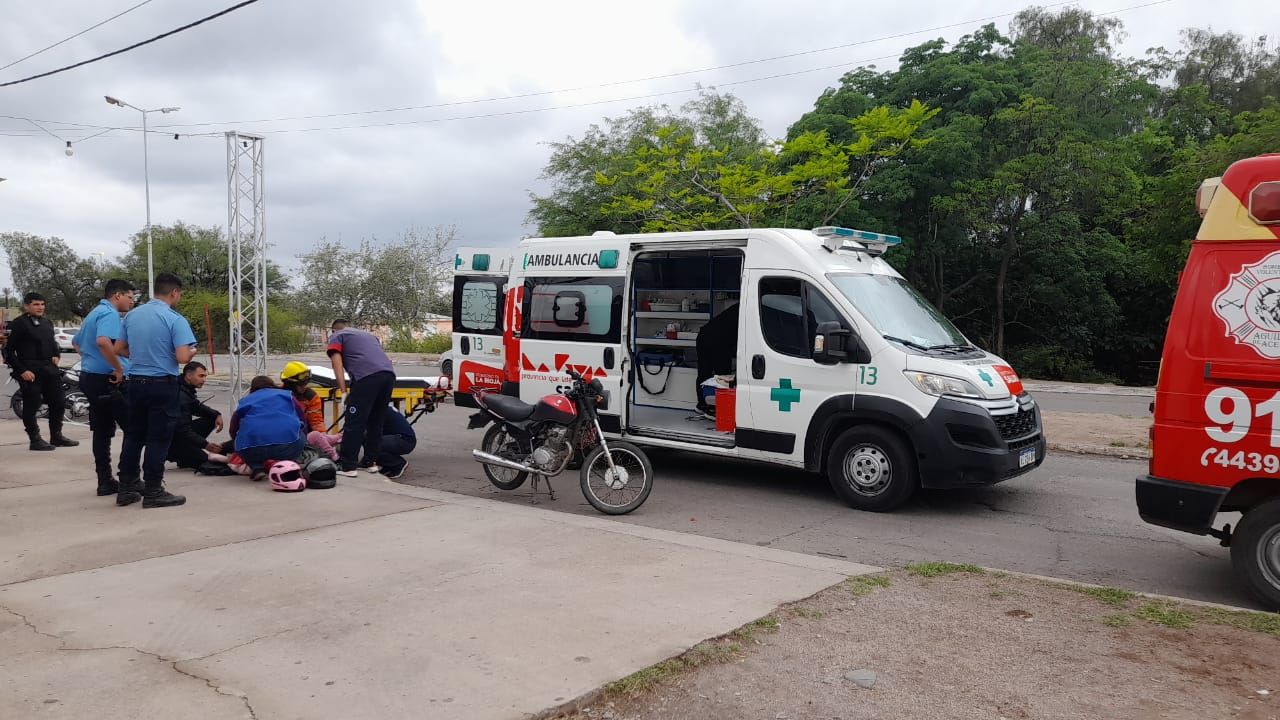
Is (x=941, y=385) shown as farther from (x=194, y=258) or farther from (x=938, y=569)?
(x=194, y=258)

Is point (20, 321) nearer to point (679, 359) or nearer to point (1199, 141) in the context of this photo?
point (679, 359)

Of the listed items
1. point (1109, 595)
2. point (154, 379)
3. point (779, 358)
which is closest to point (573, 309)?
point (779, 358)

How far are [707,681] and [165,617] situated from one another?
287cm

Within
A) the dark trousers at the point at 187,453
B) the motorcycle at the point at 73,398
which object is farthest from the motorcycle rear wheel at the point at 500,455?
the motorcycle at the point at 73,398

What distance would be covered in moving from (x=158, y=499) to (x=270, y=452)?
1.13 metres

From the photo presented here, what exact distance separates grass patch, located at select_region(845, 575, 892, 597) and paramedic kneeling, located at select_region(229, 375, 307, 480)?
545 centimetres

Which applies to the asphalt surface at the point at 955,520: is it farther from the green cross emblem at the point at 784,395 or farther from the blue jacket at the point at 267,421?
the blue jacket at the point at 267,421

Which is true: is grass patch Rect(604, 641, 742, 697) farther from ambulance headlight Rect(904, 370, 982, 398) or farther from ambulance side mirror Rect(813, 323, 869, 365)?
ambulance side mirror Rect(813, 323, 869, 365)

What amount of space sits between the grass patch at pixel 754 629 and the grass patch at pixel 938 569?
139cm

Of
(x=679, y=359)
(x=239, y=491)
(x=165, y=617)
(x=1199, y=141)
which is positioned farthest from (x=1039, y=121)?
(x=165, y=617)

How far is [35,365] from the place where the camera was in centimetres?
1058

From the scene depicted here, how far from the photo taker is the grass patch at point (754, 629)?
4.43m

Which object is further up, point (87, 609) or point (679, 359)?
point (679, 359)

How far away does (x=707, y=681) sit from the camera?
3.95m
